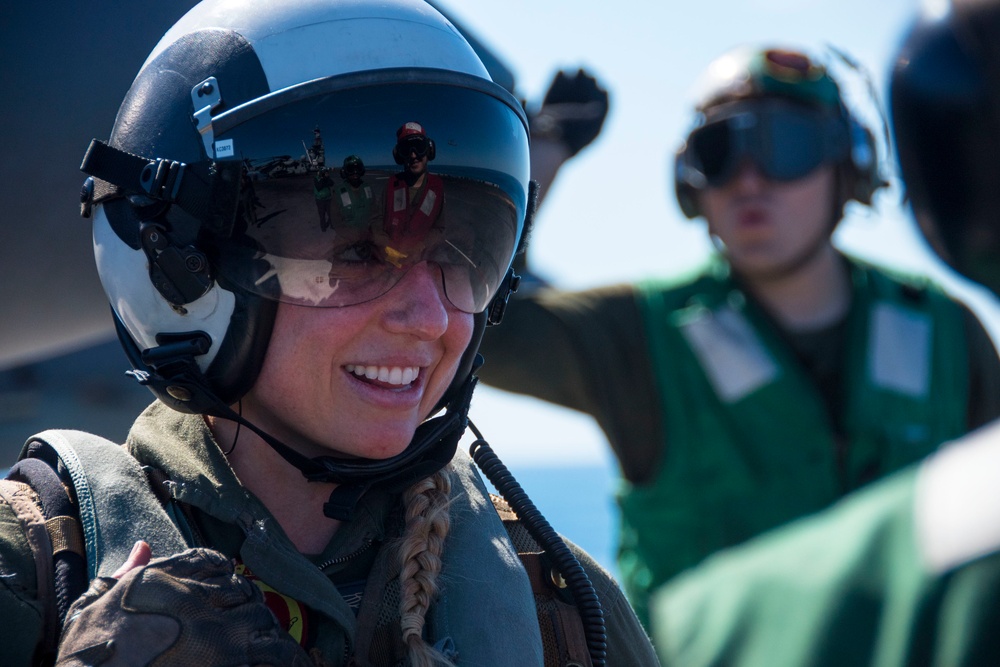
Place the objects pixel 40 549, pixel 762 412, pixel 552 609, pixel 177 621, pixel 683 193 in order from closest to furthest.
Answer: pixel 177 621 → pixel 40 549 → pixel 552 609 → pixel 762 412 → pixel 683 193

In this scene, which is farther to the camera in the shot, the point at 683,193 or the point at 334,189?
the point at 683,193

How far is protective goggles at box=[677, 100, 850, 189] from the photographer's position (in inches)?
168

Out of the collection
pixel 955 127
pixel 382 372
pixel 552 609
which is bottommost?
pixel 552 609

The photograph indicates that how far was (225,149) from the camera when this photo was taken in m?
1.77

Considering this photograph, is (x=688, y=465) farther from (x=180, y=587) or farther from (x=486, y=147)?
(x=180, y=587)

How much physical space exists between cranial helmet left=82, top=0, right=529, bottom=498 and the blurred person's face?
7.90 feet

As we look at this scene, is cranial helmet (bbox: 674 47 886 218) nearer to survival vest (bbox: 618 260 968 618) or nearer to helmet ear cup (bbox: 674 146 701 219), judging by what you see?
helmet ear cup (bbox: 674 146 701 219)

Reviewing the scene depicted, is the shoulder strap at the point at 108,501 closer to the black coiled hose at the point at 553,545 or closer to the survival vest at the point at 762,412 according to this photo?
the black coiled hose at the point at 553,545

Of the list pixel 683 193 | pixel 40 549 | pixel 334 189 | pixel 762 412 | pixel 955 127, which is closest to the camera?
pixel 955 127

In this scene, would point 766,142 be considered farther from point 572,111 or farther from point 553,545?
point 553,545

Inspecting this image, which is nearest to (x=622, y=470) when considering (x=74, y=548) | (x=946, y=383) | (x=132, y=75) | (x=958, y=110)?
(x=946, y=383)

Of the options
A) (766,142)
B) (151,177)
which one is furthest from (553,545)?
(766,142)

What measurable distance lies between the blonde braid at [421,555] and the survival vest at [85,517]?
0.05 meters

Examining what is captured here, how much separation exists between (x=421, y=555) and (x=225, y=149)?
62cm
